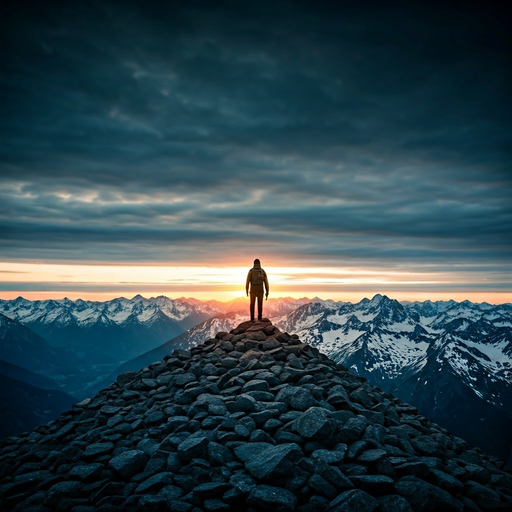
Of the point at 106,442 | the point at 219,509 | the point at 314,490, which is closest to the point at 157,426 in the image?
the point at 106,442

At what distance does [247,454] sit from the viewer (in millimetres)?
14773

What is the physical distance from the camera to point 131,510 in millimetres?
12906

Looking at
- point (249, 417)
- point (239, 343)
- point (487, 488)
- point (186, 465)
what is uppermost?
point (239, 343)

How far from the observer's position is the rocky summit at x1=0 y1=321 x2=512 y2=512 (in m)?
13.2

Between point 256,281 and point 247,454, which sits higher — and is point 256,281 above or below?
above

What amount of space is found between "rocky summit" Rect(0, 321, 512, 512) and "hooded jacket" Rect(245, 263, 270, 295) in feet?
22.9

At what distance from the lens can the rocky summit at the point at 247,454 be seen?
43.2 ft

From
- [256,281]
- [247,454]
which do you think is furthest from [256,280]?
[247,454]

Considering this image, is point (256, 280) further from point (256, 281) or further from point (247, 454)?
point (247, 454)

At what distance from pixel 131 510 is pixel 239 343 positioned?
13243mm

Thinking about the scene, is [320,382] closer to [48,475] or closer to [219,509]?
[219,509]

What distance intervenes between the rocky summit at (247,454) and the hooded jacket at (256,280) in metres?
6.97

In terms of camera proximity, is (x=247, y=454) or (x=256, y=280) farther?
(x=256, y=280)

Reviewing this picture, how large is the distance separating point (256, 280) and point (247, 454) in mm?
15191
